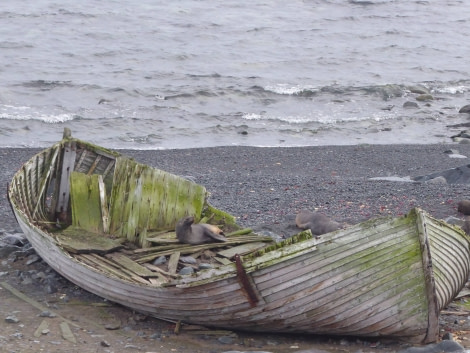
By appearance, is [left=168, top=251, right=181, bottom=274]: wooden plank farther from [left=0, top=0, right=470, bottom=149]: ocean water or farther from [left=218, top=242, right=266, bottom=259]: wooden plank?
[left=0, top=0, right=470, bottom=149]: ocean water

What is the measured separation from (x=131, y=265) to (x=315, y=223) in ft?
10.3

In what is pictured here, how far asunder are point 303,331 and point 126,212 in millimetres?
3668

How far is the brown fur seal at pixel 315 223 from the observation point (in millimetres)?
11844

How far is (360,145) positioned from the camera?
22344 millimetres

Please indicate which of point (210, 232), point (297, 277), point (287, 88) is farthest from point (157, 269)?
point (287, 88)

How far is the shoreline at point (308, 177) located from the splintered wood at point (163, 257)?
6.78 feet

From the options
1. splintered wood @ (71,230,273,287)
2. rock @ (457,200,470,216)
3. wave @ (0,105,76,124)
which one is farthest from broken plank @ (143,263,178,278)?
wave @ (0,105,76,124)

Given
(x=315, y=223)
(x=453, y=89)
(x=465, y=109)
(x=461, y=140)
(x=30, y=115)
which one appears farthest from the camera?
(x=453, y=89)

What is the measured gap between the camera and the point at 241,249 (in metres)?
10.2

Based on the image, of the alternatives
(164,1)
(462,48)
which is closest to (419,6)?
(462,48)

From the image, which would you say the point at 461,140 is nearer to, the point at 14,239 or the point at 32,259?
the point at 14,239

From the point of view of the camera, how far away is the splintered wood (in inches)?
382

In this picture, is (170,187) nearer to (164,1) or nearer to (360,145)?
(360,145)

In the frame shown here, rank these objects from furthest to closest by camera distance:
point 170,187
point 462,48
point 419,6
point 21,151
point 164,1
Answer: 1. point 419,6
2. point 164,1
3. point 462,48
4. point 21,151
5. point 170,187
